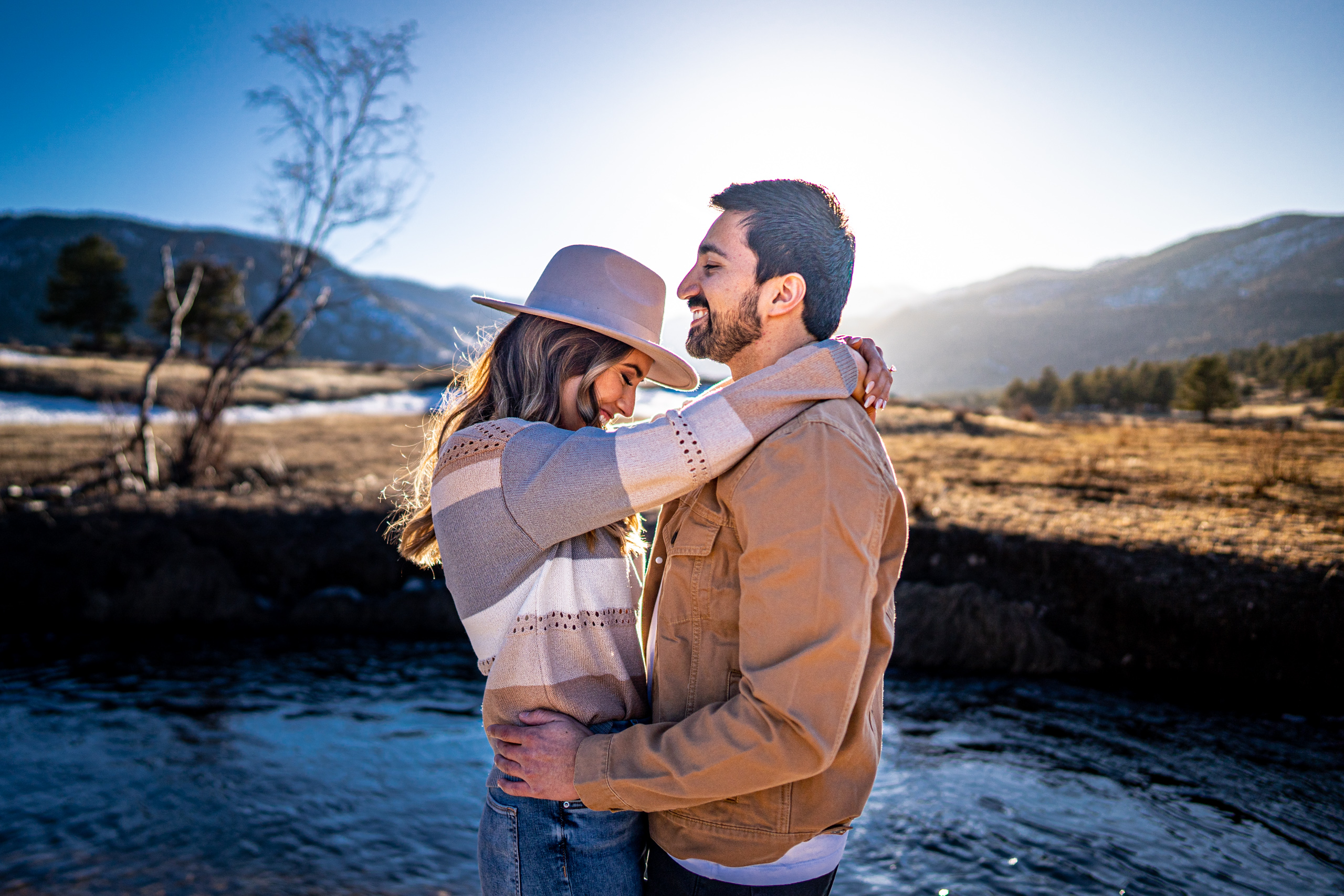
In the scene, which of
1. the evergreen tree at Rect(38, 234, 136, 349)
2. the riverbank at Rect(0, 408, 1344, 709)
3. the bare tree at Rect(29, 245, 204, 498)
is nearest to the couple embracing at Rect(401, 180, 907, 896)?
the riverbank at Rect(0, 408, 1344, 709)

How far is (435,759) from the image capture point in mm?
6410

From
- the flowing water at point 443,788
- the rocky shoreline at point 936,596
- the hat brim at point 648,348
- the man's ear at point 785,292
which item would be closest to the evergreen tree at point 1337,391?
the rocky shoreline at point 936,596

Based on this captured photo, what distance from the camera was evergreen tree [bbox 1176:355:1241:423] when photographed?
42.5 meters

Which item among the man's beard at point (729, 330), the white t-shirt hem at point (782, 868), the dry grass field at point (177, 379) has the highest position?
the dry grass field at point (177, 379)

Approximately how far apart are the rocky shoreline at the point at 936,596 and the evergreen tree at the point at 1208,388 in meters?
41.9

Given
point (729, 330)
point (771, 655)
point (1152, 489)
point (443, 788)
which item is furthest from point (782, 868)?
point (1152, 489)

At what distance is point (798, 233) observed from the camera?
1.80 meters

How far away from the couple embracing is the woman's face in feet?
0.04

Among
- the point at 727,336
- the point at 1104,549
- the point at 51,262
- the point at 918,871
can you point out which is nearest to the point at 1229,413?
the point at 1104,549

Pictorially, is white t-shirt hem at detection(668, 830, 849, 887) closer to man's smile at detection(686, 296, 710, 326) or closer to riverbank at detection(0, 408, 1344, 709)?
man's smile at detection(686, 296, 710, 326)

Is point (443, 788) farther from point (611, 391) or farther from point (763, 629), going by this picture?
point (763, 629)

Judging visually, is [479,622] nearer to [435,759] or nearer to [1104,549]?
[435,759]

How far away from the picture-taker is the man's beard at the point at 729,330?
1879mm

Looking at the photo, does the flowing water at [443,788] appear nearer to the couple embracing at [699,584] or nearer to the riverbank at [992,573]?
the riverbank at [992,573]
